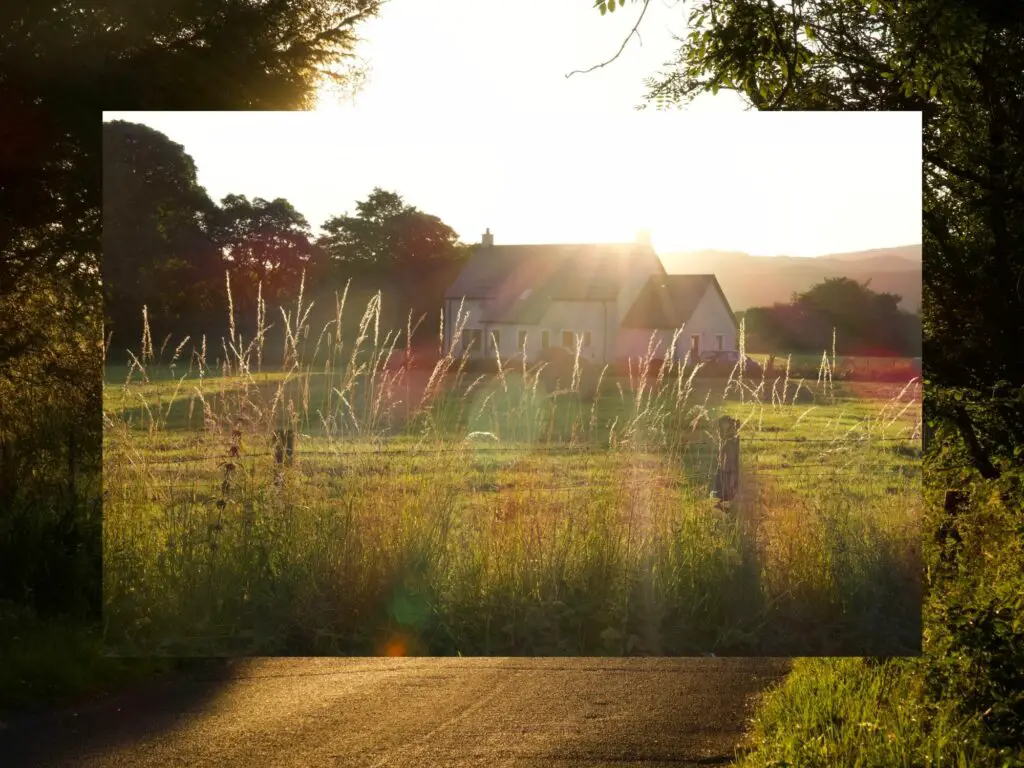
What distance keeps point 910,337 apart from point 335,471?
2852 mm

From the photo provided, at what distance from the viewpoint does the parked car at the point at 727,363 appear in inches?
217

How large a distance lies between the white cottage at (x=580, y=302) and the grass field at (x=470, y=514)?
0.20m

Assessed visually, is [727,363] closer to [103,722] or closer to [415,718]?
[415,718]

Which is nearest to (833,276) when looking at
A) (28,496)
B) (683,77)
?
(683,77)

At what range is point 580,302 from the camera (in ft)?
18.9

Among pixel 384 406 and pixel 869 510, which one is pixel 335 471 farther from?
pixel 869 510

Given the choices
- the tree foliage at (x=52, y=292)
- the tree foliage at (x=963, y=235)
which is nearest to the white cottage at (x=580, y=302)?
the tree foliage at (x=963, y=235)

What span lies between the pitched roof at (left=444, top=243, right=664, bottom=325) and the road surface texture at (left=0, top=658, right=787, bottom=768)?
3236 mm

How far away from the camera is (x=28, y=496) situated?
733cm

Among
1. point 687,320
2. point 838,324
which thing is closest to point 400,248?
point 687,320

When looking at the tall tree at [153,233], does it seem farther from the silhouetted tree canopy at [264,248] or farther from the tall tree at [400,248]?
the tall tree at [400,248]

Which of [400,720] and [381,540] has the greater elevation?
[381,540]

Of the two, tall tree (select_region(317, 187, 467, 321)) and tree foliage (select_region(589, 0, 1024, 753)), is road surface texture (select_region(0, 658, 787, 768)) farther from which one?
tall tree (select_region(317, 187, 467, 321))

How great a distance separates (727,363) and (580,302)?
80cm
